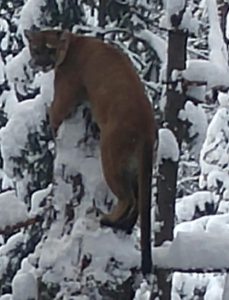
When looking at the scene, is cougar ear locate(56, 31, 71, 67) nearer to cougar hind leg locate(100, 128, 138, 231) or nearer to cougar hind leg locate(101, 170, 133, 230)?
cougar hind leg locate(100, 128, 138, 231)

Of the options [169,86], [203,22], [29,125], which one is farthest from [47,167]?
[203,22]

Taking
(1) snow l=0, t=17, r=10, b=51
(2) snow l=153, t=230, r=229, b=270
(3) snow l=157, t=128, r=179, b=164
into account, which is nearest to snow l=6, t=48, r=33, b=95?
(1) snow l=0, t=17, r=10, b=51

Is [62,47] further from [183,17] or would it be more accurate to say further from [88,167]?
[183,17]

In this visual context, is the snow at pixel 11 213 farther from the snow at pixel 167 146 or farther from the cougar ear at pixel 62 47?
the snow at pixel 167 146

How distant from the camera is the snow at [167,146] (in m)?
6.50

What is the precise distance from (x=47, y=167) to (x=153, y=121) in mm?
2685

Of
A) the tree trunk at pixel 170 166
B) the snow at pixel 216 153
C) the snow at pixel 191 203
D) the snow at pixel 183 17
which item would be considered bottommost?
the snow at pixel 191 203

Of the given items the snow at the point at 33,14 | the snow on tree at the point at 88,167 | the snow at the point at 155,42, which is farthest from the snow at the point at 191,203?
the snow at the point at 33,14

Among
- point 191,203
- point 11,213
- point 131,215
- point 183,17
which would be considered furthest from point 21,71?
point 191,203

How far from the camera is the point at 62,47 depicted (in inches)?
184

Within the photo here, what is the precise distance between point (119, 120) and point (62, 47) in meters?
0.63

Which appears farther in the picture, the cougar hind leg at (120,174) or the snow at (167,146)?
the snow at (167,146)

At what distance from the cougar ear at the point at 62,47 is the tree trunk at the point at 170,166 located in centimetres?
155

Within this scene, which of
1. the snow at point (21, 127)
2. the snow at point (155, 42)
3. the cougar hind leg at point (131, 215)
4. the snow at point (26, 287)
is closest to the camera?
the cougar hind leg at point (131, 215)
